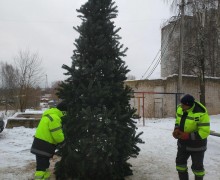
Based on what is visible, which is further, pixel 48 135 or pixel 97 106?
pixel 97 106

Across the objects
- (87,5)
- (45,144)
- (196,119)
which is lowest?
(45,144)

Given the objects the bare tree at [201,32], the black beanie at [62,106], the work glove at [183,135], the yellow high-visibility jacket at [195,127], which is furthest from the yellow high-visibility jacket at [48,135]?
the bare tree at [201,32]

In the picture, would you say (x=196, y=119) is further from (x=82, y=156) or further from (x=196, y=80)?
(x=196, y=80)

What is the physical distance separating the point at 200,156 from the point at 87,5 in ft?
11.7

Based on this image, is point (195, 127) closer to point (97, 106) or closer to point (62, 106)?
point (97, 106)

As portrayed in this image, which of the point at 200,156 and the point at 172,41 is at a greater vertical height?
the point at 172,41

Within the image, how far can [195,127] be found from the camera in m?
5.90

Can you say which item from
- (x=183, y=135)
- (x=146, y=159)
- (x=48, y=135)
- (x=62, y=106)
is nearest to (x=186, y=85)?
(x=146, y=159)

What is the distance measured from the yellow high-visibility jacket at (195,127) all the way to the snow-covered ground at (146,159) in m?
1.29

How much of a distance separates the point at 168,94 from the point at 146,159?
14.3 metres

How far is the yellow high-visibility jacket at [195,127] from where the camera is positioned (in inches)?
228

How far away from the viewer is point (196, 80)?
76.0ft

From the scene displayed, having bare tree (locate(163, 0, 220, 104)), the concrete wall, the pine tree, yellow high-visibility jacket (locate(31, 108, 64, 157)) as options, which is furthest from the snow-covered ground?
bare tree (locate(163, 0, 220, 104))

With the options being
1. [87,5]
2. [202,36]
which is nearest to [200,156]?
[87,5]
